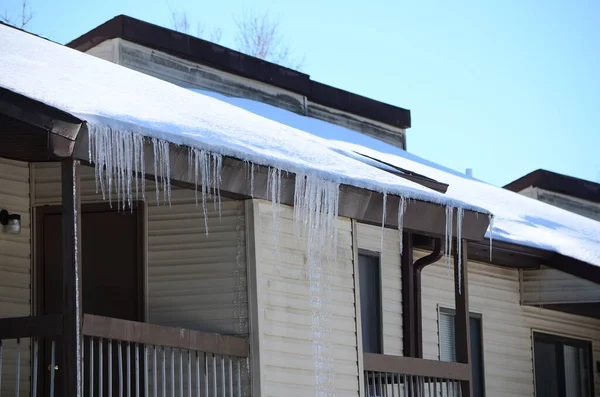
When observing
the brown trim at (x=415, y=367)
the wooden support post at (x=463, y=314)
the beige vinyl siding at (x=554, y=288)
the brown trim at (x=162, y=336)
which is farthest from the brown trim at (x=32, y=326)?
the beige vinyl siding at (x=554, y=288)

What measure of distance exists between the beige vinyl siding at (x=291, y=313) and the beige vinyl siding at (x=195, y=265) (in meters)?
0.20

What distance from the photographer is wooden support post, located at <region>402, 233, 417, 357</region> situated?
14.0 meters

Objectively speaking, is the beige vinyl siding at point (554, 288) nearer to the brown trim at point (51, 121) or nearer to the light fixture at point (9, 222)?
the light fixture at point (9, 222)

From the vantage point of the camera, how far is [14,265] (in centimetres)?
1089

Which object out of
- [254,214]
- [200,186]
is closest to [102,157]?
[200,186]

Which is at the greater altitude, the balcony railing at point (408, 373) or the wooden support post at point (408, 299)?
the wooden support post at point (408, 299)

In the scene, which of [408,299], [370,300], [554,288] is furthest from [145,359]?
[554,288]

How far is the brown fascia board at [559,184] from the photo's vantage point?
23188 mm

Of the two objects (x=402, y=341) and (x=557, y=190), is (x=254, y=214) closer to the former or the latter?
(x=402, y=341)

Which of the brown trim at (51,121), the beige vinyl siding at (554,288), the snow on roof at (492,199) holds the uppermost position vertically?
the snow on roof at (492,199)

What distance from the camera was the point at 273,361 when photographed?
10.4 metres

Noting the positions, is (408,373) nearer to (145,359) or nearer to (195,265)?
(195,265)

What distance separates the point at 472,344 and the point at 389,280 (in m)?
1.86

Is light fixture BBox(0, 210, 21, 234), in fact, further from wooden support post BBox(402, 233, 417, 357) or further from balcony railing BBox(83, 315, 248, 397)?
wooden support post BBox(402, 233, 417, 357)
